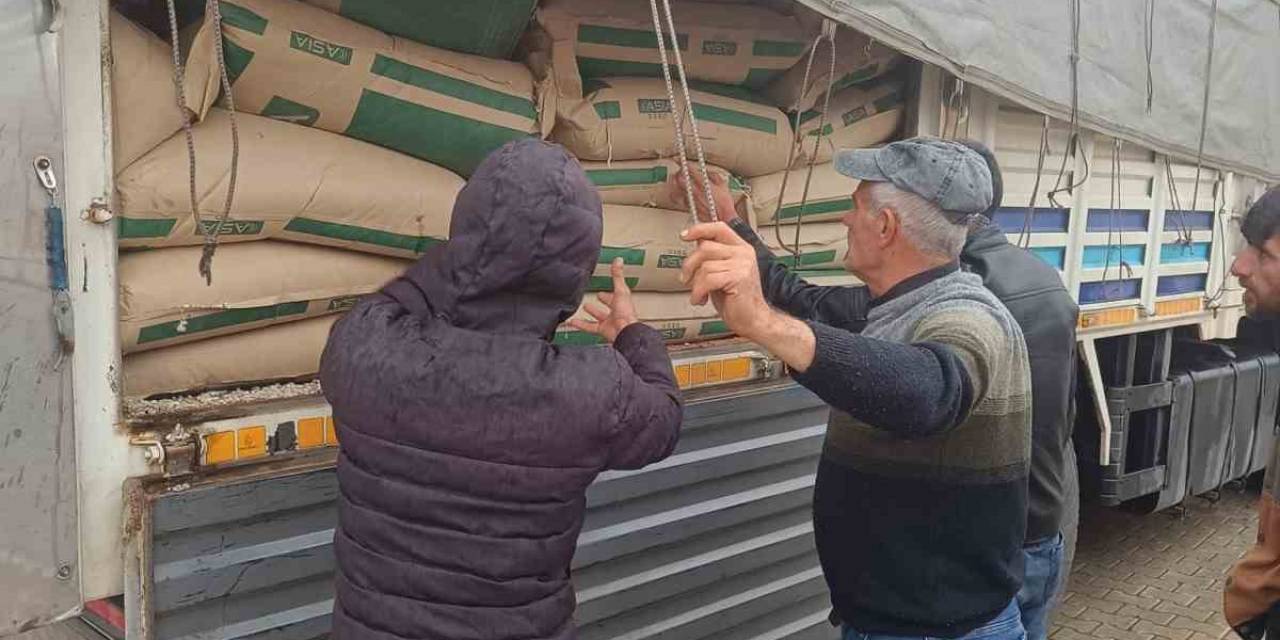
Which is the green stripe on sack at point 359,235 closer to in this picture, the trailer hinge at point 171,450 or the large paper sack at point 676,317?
the trailer hinge at point 171,450

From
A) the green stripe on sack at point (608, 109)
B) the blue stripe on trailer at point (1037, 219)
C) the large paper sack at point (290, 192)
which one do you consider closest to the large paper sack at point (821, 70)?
the green stripe on sack at point (608, 109)

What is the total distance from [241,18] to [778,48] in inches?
57.3

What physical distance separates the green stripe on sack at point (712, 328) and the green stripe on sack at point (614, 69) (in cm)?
67

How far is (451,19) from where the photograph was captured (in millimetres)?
2107

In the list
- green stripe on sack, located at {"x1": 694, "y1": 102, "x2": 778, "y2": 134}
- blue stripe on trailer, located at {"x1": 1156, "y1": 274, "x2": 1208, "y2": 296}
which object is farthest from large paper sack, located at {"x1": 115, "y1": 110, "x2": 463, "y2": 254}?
blue stripe on trailer, located at {"x1": 1156, "y1": 274, "x2": 1208, "y2": 296}

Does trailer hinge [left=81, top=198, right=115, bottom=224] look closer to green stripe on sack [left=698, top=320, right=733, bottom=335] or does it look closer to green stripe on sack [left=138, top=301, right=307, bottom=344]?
green stripe on sack [left=138, top=301, right=307, bottom=344]

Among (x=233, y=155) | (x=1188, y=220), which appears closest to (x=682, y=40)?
(x=233, y=155)

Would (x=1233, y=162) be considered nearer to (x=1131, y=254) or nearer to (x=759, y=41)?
(x=1131, y=254)

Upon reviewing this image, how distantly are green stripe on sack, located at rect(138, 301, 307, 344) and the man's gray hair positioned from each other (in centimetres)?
115

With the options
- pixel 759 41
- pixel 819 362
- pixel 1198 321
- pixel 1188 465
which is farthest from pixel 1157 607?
pixel 819 362

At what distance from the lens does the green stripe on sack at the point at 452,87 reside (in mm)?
2005

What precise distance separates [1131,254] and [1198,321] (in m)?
0.82

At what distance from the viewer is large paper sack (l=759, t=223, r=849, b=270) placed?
280 centimetres

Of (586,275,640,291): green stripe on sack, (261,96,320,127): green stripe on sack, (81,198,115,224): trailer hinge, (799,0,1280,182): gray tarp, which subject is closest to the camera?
(81,198,115,224): trailer hinge
